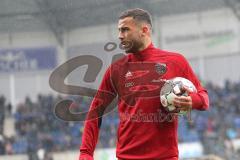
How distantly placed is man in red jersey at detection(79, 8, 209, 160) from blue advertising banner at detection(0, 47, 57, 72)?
23.0ft

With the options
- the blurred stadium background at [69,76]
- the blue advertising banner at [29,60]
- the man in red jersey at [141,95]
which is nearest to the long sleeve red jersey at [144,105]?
the man in red jersey at [141,95]

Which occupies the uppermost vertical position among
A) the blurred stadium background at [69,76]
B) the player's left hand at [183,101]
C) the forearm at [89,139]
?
the blurred stadium background at [69,76]

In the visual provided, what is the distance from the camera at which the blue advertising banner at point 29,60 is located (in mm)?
9896

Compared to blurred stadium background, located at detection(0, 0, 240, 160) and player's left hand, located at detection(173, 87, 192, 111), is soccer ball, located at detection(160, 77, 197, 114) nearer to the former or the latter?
player's left hand, located at detection(173, 87, 192, 111)

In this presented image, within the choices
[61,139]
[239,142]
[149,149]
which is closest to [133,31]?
[149,149]

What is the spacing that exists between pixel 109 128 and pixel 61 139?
1318mm

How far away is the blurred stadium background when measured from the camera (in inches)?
286

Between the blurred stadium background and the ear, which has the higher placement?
the blurred stadium background

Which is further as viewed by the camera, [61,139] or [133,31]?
[61,139]

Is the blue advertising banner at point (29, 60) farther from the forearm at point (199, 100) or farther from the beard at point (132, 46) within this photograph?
the forearm at point (199, 100)

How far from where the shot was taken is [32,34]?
8789 millimetres

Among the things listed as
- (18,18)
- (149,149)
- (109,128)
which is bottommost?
(149,149)

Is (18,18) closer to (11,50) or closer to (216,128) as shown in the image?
(11,50)

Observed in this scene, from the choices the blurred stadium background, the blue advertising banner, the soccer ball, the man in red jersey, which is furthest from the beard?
the blue advertising banner
